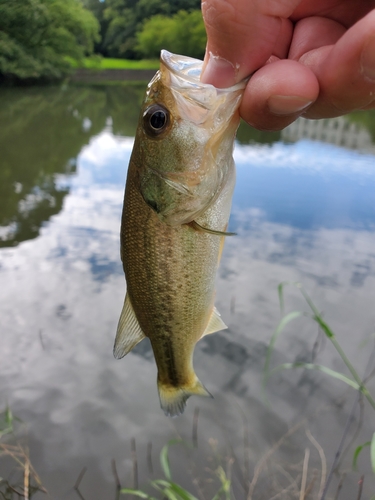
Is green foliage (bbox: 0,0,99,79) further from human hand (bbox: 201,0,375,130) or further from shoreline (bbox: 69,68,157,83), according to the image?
human hand (bbox: 201,0,375,130)

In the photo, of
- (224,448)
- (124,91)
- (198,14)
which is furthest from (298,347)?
(198,14)

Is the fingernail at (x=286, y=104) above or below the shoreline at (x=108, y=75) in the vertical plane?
below

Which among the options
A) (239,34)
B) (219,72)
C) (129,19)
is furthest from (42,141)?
(129,19)

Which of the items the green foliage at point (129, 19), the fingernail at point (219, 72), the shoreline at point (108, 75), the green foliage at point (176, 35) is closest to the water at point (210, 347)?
the fingernail at point (219, 72)

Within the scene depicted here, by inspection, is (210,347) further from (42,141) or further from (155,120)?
(42,141)

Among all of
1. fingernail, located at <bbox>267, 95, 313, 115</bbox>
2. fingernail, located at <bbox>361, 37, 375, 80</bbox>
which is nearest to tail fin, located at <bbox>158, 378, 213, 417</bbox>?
fingernail, located at <bbox>267, 95, 313, 115</bbox>

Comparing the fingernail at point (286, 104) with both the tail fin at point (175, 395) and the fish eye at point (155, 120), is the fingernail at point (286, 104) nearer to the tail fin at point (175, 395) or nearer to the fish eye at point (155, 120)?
the fish eye at point (155, 120)

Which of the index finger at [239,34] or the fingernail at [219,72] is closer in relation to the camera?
the index finger at [239,34]

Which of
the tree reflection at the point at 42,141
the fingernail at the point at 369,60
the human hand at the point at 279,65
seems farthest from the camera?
the tree reflection at the point at 42,141
